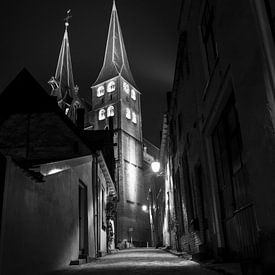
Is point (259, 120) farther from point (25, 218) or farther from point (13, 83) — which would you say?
point (13, 83)

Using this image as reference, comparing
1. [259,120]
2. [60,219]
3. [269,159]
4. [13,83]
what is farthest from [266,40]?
[13,83]

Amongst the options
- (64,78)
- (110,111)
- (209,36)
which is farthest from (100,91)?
(209,36)

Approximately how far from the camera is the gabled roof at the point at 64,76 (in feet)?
221

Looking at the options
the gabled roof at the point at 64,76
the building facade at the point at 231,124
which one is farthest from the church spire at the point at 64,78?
the building facade at the point at 231,124

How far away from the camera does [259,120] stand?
4.28m

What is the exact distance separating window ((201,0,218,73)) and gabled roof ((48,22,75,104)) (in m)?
58.3

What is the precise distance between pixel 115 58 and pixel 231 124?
66.5 meters

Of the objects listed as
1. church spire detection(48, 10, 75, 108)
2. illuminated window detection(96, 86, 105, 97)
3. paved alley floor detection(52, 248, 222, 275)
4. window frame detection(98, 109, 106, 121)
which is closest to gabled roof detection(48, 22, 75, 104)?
church spire detection(48, 10, 75, 108)

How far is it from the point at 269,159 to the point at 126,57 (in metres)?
72.5

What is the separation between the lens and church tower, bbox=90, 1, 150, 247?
5012 cm

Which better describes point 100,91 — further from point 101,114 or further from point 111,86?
point 101,114

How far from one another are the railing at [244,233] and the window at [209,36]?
3.54 meters

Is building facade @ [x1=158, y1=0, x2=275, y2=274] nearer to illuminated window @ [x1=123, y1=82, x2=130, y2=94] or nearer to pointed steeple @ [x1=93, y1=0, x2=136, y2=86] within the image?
illuminated window @ [x1=123, y1=82, x2=130, y2=94]

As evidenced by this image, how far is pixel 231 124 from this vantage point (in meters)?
6.68
